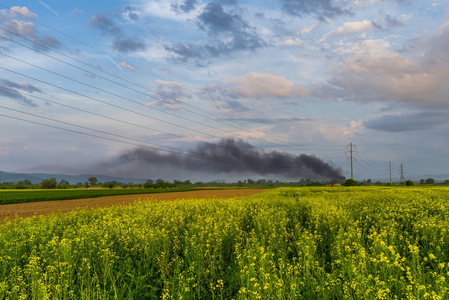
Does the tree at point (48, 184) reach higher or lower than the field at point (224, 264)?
lower

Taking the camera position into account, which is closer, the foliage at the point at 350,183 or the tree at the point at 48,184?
the foliage at the point at 350,183

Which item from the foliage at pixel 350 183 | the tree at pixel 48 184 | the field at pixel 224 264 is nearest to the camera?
the field at pixel 224 264

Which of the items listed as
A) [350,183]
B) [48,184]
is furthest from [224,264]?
[48,184]

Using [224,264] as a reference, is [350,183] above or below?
above

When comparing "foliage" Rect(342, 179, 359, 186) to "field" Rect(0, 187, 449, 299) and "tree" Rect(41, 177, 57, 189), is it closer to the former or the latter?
"field" Rect(0, 187, 449, 299)

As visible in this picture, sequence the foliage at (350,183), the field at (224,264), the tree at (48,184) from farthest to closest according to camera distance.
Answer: the tree at (48,184) < the foliage at (350,183) < the field at (224,264)

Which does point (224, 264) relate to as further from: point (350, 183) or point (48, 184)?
point (48, 184)

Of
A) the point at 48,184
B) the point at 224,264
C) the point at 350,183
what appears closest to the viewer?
the point at 224,264

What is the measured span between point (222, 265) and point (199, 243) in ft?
2.94

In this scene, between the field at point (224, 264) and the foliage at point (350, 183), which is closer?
the field at point (224, 264)

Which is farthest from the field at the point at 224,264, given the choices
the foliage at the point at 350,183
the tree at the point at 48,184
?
the tree at the point at 48,184

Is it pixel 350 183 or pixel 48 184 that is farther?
pixel 48 184

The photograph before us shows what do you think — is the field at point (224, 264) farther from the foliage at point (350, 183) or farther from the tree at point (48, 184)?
the tree at point (48, 184)

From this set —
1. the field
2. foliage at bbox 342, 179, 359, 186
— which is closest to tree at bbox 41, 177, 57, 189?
the field
